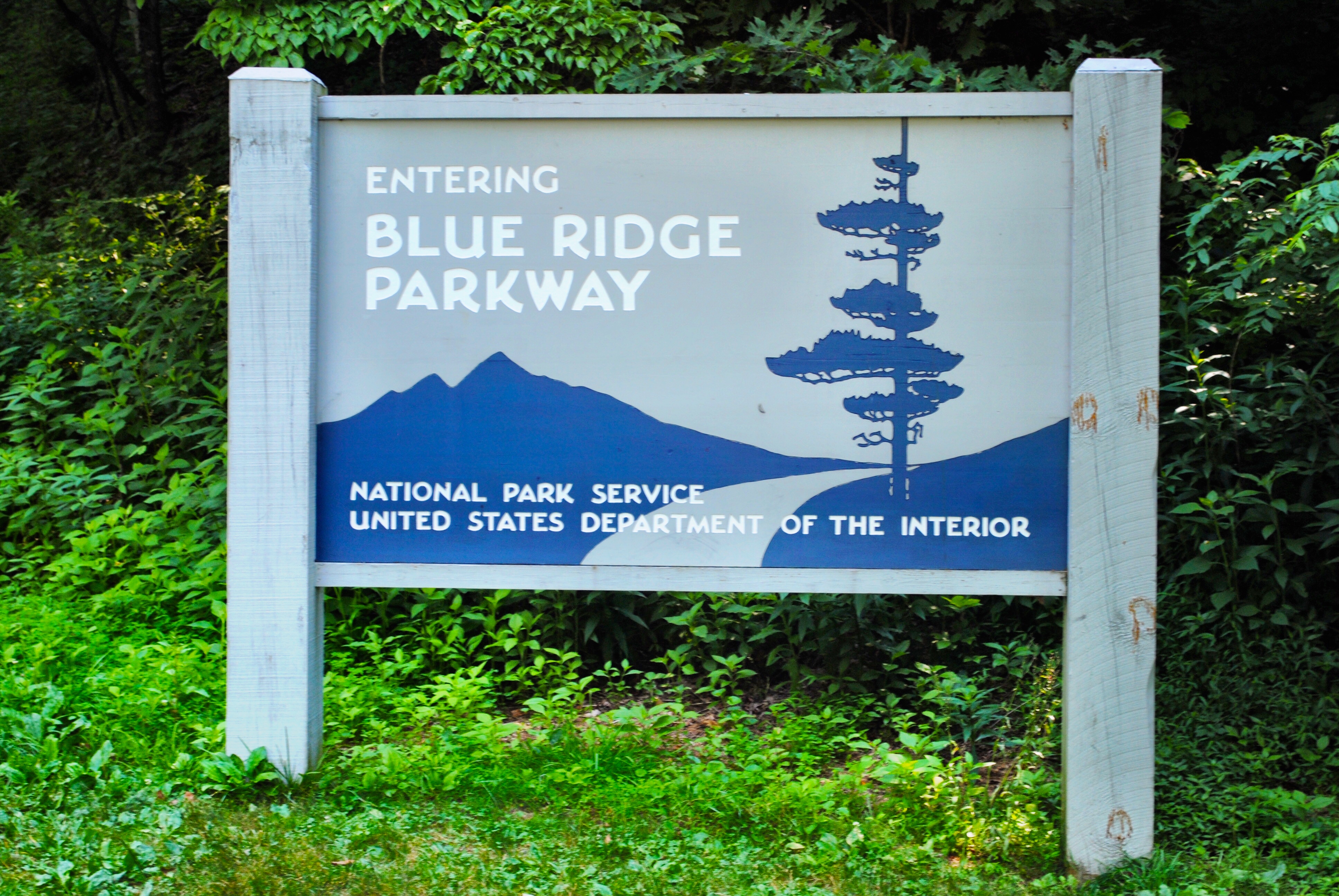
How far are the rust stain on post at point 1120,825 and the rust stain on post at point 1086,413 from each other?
3.71 ft

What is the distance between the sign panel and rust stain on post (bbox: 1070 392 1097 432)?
5 cm

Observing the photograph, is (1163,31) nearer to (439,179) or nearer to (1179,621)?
(1179,621)

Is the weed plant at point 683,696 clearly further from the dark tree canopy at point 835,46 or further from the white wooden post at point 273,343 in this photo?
the dark tree canopy at point 835,46

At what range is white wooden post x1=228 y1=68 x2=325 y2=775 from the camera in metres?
3.31

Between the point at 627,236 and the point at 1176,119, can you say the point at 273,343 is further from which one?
the point at 1176,119

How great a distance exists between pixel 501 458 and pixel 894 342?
126cm

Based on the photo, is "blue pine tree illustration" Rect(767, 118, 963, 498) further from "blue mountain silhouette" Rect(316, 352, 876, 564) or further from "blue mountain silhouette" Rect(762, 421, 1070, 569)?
"blue mountain silhouette" Rect(316, 352, 876, 564)

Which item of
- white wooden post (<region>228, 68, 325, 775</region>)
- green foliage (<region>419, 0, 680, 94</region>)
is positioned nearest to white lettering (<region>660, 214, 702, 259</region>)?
white wooden post (<region>228, 68, 325, 775</region>)

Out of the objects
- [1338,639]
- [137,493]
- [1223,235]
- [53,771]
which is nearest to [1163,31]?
[1223,235]

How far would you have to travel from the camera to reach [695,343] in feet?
10.9

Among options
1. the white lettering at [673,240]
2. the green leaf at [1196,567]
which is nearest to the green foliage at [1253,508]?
the green leaf at [1196,567]

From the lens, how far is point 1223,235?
512 cm

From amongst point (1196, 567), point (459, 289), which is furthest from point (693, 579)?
point (1196, 567)

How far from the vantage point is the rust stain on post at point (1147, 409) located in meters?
3.10
